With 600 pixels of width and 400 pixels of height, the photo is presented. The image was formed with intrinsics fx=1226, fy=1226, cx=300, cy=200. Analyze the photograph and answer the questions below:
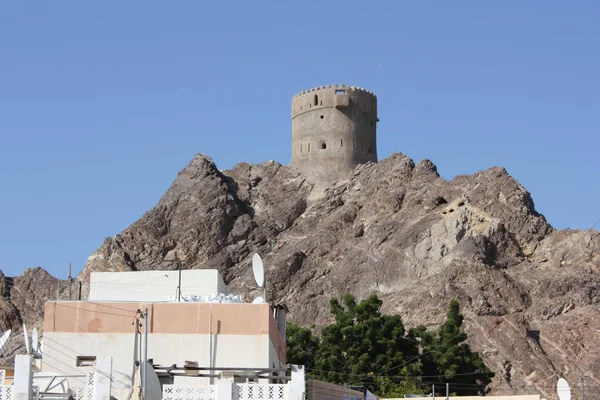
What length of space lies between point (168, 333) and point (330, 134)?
51.5 meters

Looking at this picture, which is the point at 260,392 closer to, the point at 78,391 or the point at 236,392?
the point at 236,392

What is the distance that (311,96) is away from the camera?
86.9 meters

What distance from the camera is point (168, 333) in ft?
113

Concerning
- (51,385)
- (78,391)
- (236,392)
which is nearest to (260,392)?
(236,392)

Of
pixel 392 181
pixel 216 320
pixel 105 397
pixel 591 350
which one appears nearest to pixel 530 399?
pixel 216 320

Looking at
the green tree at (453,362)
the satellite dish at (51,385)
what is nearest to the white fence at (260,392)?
the satellite dish at (51,385)

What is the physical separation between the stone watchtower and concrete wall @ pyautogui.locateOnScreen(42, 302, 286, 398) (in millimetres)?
A: 50175

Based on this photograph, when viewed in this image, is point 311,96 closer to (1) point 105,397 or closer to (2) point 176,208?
(2) point 176,208

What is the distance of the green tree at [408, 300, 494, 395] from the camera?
56.3 meters

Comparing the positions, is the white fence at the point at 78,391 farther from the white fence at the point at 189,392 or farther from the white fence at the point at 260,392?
the white fence at the point at 260,392

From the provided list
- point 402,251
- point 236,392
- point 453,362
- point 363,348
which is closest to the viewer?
point 236,392

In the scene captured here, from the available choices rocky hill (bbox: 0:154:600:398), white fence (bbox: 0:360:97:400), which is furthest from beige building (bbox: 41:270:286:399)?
rocky hill (bbox: 0:154:600:398)

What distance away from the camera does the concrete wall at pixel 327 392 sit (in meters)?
36.9

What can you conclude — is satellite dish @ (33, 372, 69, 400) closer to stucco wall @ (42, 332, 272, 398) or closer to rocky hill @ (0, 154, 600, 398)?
stucco wall @ (42, 332, 272, 398)
